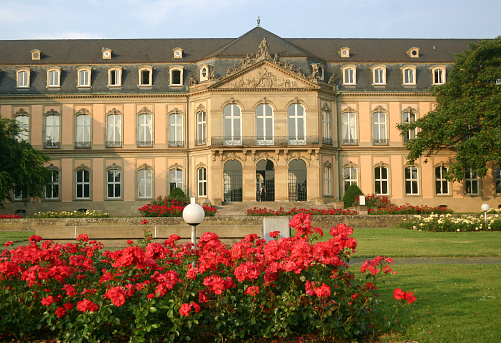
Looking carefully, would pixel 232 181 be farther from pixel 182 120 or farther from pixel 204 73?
pixel 204 73

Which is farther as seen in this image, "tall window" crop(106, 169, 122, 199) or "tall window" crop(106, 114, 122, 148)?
"tall window" crop(106, 114, 122, 148)

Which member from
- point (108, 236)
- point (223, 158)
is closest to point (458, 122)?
point (223, 158)

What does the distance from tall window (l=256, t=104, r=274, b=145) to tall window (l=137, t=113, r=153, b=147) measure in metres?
9.24

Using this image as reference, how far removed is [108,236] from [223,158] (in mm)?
26501

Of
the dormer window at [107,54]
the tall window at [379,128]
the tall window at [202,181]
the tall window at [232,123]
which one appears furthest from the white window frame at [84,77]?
the tall window at [379,128]

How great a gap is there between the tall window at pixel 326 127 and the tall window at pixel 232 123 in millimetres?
6809

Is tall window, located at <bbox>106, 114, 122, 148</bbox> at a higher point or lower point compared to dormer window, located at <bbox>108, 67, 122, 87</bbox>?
lower

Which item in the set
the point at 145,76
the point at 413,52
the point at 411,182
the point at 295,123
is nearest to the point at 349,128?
the point at 295,123

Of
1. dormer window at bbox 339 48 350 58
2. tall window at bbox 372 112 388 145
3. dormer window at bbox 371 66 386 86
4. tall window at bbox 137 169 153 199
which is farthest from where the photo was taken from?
dormer window at bbox 339 48 350 58

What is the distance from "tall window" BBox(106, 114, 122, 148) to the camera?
4412 cm

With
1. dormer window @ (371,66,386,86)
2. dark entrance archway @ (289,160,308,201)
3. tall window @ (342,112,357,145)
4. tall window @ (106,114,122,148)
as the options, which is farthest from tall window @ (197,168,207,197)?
dormer window @ (371,66,386,86)

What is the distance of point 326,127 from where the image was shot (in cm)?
4328

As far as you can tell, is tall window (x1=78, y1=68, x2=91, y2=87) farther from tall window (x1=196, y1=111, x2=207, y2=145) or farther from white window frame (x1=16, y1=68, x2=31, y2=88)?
tall window (x1=196, y1=111, x2=207, y2=145)

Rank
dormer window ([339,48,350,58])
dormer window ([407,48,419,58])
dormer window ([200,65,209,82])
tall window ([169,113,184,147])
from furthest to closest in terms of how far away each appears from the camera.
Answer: dormer window ([407,48,419,58]), dormer window ([339,48,350,58]), tall window ([169,113,184,147]), dormer window ([200,65,209,82])
